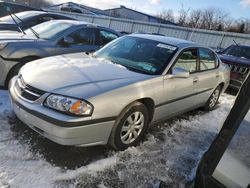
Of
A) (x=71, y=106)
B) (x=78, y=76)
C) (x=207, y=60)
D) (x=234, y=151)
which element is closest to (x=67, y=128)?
(x=71, y=106)

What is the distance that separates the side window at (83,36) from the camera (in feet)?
18.6

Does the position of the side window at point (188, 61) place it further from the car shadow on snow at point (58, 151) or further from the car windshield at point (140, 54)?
the car shadow on snow at point (58, 151)

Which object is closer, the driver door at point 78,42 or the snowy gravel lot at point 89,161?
the snowy gravel lot at point 89,161

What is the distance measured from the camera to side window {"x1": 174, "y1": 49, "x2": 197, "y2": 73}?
4.10 metres

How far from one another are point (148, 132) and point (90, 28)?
10.2 ft

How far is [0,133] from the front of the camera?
3.39m

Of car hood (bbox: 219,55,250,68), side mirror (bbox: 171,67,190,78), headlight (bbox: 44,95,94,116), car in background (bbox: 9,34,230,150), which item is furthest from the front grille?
car hood (bbox: 219,55,250,68)

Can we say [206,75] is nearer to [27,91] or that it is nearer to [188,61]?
[188,61]

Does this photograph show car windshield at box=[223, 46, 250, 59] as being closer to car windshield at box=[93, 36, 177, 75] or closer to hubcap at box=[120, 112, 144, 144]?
car windshield at box=[93, 36, 177, 75]

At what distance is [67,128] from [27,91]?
0.79 metres

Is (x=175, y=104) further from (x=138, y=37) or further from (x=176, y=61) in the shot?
(x=138, y=37)

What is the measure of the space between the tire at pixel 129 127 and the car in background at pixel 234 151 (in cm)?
134

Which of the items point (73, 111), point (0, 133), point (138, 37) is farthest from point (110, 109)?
point (138, 37)

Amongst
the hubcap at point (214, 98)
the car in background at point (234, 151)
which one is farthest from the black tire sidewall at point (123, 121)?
the hubcap at point (214, 98)
